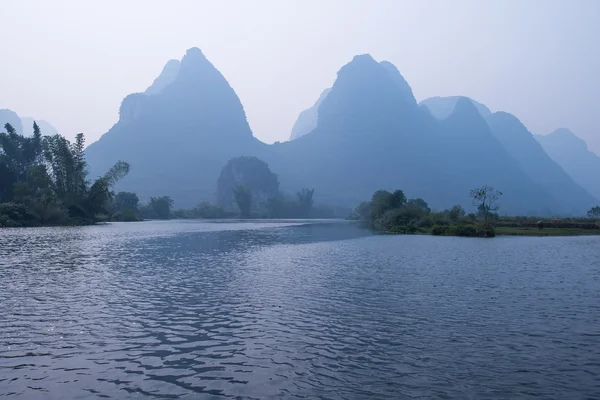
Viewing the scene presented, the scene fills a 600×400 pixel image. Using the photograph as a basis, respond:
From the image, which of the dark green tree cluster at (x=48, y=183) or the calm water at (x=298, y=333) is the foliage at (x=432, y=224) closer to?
the calm water at (x=298, y=333)

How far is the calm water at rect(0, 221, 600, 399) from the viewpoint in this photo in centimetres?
1497

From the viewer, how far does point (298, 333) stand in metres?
21.4

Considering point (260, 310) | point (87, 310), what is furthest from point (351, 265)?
point (87, 310)

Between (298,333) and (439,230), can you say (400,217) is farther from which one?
(298,333)

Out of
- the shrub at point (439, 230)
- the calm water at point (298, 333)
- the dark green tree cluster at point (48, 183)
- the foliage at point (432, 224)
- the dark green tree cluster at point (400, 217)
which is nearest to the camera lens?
the calm water at point (298, 333)

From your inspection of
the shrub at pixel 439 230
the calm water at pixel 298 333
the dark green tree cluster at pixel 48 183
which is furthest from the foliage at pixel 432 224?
the dark green tree cluster at pixel 48 183

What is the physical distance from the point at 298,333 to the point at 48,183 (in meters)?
148

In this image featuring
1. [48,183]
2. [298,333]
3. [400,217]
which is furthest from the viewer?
[48,183]

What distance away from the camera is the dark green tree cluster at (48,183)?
5246 inches

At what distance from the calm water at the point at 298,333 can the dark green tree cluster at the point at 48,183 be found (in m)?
103

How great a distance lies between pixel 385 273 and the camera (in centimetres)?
4106

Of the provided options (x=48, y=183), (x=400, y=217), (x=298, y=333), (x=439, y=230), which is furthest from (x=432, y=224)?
(x=48, y=183)

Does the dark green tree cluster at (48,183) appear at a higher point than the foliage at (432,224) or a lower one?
higher

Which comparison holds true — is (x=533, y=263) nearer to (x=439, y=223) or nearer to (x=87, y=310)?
(x=87, y=310)
